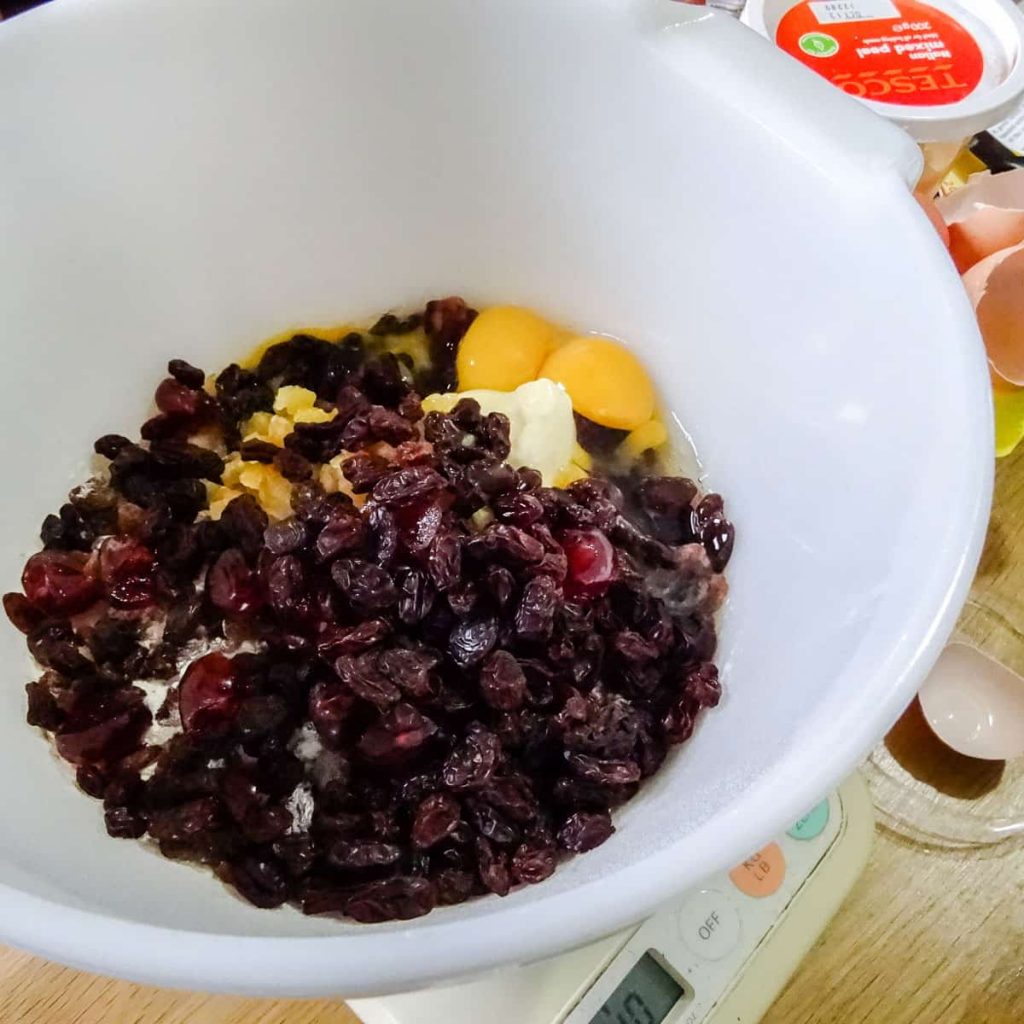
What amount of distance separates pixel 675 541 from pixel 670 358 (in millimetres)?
206

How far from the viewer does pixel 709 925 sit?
78 cm

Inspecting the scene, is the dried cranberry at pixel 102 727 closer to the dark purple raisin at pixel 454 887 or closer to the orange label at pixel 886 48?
the dark purple raisin at pixel 454 887

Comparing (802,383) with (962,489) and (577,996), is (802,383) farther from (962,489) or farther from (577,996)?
(577,996)

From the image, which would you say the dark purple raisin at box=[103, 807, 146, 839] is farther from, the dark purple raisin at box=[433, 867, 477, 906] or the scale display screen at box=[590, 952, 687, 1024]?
the scale display screen at box=[590, 952, 687, 1024]

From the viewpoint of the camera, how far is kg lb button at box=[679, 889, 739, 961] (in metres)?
0.77

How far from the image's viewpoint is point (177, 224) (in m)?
0.91

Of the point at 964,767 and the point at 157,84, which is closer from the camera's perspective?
the point at 157,84

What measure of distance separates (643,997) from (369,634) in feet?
1.19

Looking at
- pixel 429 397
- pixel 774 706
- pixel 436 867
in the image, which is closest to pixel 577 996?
pixel 436 867

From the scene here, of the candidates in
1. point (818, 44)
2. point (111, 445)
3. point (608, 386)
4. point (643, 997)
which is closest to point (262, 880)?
point (643, 997)

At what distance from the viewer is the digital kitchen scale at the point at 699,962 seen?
73cm

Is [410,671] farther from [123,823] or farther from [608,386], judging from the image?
[608,386]

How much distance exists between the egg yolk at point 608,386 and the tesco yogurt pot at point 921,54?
0.38 meters

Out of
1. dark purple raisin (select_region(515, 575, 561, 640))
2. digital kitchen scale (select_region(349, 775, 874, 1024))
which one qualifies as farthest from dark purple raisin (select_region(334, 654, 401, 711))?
digital kitchen scale (select_region(349, 775, 874, 1024))
